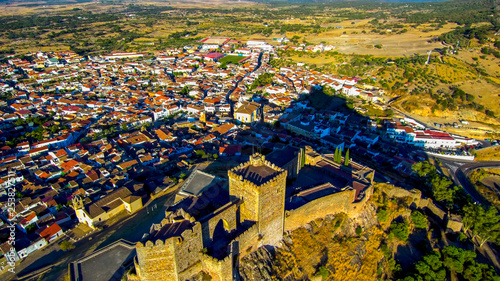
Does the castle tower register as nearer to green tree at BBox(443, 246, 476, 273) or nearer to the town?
the town

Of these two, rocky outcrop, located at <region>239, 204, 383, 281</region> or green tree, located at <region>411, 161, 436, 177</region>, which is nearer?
rocky outcrop, located at <region>239, 204, 383, 281</region>

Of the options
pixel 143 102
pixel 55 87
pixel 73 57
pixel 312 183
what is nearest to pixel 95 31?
pixel 73 57

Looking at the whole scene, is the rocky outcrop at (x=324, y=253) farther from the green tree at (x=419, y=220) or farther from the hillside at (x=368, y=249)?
the green tree at (x=419, y=220)

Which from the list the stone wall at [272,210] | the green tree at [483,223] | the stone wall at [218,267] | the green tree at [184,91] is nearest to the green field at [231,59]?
the green tree at [184,91]

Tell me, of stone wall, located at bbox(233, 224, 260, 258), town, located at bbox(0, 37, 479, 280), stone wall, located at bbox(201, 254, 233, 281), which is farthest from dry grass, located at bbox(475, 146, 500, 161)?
stone wall, located at bbox(201, 254, 233, 281)

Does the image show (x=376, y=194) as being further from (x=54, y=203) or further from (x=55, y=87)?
(x=55, y=87)

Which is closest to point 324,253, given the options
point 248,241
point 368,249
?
point 368,249

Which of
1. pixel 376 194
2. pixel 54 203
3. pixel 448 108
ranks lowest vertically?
pixel 448 108
